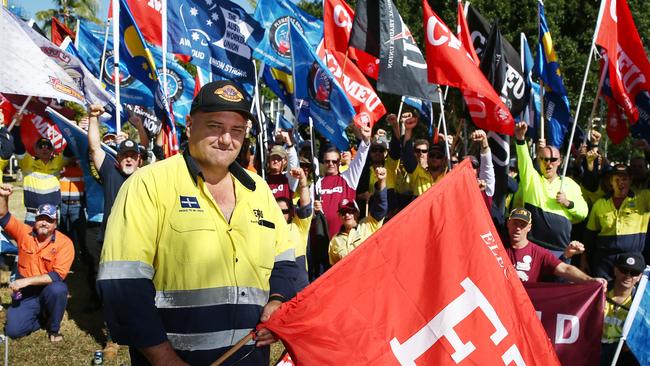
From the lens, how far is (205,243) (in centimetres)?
263

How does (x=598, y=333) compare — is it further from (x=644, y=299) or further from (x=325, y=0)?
(x=325, y=0)

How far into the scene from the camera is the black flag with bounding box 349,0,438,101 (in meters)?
7.81

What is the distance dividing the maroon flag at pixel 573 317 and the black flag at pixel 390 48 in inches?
123

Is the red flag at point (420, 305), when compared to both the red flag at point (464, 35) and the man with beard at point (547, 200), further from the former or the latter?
the red flag at point (464, 35)

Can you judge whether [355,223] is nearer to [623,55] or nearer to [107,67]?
[623,55]

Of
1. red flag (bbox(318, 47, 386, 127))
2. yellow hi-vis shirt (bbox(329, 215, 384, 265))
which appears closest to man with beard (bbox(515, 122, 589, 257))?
yellow hi-vis shirt (bbox(329, 215, 384, 265))

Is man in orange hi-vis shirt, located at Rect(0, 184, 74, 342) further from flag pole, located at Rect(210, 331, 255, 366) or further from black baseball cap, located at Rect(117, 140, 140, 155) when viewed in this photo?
flag pole, located at Rect(210, 331, 255, 366)

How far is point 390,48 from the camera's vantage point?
787cm

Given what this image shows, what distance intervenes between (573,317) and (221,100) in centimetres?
368

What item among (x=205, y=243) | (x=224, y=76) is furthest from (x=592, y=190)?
(x=205, y=243)

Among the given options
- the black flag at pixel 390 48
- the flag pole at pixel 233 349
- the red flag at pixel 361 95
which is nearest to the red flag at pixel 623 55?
the black flag at pixel 390 48

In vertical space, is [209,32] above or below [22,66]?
below

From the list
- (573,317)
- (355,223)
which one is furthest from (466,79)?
(573,317)

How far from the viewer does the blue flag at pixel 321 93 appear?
773cm
